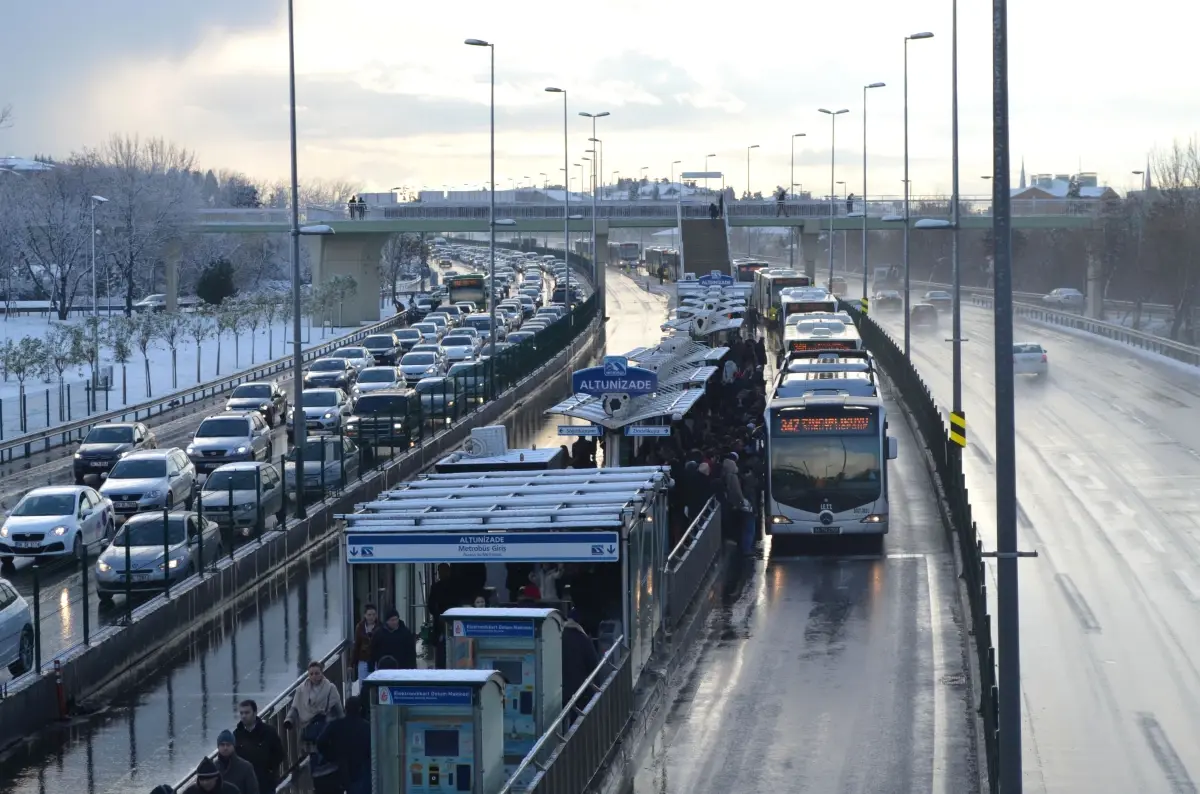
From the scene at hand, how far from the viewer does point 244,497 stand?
27.2 m

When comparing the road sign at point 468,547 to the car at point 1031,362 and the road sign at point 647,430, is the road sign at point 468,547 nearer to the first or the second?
the road sign at point 647,430

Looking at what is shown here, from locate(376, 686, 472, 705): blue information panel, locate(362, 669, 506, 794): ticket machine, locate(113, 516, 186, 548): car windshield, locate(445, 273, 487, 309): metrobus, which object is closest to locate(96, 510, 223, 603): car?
locate(113, 516, 186, 548): car windshield

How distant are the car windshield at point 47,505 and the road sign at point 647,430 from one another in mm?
9201

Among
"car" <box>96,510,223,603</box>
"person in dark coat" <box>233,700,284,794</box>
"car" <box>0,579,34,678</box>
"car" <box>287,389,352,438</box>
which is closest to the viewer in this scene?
"person in dark coat" <box>233,700,284,794</box>

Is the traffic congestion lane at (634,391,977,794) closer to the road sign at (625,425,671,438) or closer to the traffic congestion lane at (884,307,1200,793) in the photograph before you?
the traffic congestion lane at (884,307,1200,793)

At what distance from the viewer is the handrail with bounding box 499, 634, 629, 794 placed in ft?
38.6

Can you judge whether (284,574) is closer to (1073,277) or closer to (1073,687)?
(1073,687)

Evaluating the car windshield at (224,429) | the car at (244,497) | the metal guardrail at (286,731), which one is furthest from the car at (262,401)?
the metal guardrail at (286,731)

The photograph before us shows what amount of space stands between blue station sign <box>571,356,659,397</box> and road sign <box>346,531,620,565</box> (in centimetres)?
1143

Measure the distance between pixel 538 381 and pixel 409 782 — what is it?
44.5 meters

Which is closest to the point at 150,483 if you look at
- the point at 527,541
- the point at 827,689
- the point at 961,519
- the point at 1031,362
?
the point at 961,519

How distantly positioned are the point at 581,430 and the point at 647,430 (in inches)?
54.6

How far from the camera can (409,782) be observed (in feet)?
39.9

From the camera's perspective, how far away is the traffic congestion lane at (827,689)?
50.1ft
